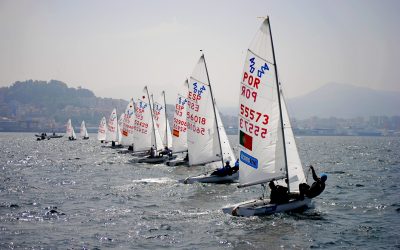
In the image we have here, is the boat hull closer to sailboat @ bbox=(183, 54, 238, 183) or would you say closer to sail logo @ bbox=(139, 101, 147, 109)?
sail logo @ bbox=(139, 101, 147, 109)

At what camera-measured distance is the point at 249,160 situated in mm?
26703

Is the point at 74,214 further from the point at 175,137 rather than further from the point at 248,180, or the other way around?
the point at 175,137

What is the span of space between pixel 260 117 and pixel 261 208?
4.72 meters

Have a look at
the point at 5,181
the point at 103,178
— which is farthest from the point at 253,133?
the point at 5,181

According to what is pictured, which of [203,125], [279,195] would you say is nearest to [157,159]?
[203,125]

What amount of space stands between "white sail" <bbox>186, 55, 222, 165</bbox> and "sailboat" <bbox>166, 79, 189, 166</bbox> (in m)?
8.97

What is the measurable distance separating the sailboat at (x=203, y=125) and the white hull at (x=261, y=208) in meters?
13.3

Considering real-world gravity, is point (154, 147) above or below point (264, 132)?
below

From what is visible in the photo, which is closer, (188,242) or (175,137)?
(188,242)

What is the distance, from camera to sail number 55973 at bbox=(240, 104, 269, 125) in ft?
84.3

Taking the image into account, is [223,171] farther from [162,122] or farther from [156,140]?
[162,122]

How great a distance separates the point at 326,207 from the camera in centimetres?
2805

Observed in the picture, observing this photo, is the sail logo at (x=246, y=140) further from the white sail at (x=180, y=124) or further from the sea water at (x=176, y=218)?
the white sail at (x=180, y=124)

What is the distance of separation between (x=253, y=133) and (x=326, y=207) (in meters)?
6.36
